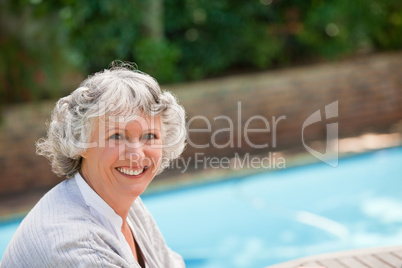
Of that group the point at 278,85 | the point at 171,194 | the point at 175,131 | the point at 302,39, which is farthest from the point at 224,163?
the point at 175,131

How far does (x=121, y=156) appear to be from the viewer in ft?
6.48

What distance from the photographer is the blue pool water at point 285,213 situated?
5414 millimetres

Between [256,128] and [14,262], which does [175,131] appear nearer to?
[14,262]

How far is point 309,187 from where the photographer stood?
6742 mm

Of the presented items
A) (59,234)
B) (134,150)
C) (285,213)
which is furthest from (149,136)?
(285,213)

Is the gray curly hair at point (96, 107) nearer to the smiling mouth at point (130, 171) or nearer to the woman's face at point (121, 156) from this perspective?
the woman's face at point (121, 156)

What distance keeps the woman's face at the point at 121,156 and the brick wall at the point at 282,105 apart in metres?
5.12

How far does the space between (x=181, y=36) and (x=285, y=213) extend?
13.4 feet

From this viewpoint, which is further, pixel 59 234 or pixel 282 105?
pixel 282 105

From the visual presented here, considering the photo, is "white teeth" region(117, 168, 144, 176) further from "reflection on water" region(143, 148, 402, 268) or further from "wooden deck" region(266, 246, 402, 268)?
"reflection on water" region(143, 148, 402, 268)

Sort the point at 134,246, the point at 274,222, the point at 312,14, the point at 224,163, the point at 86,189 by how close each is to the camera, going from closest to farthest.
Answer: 1. the point at 86,189
2. the point at 134,246
3. the point at 274,222
4. the point at 224,163
5. the point at 312,14

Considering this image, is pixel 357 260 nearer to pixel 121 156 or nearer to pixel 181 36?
pixel 121 156

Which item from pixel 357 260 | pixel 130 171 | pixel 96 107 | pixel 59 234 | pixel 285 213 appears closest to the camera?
pixel 59 234

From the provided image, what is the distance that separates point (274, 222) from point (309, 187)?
1.03 metres
